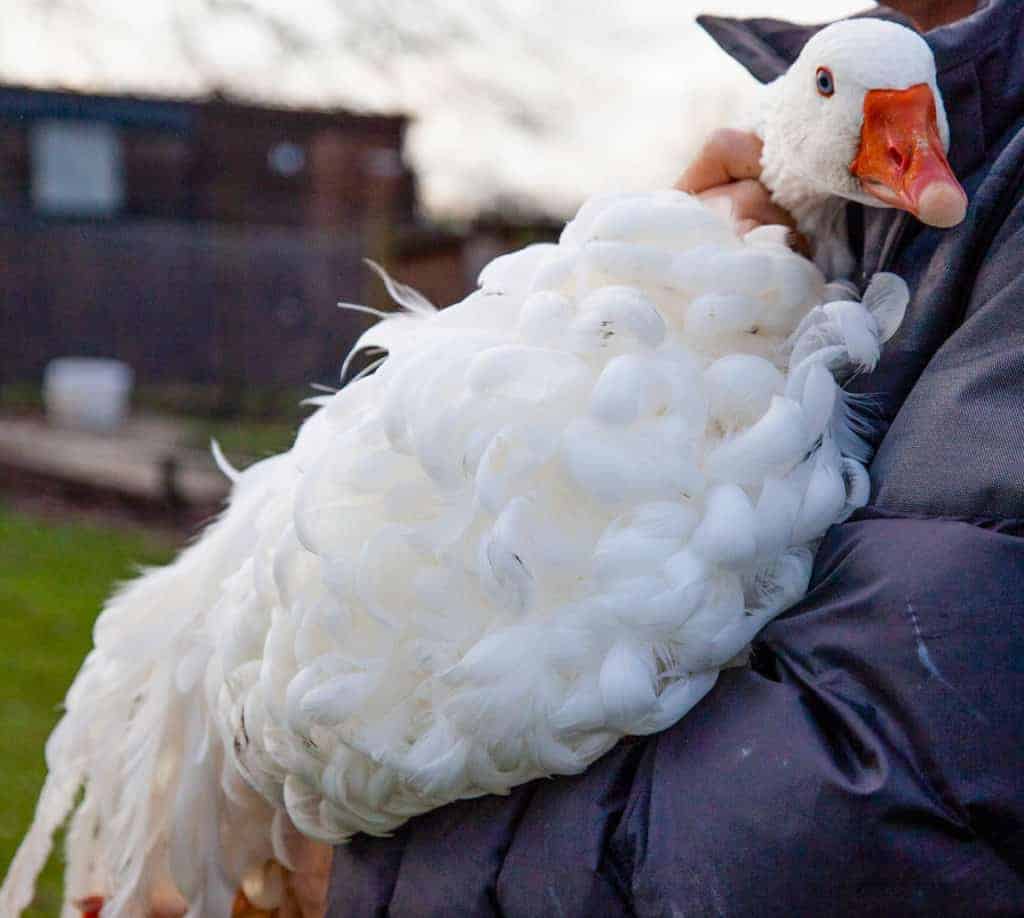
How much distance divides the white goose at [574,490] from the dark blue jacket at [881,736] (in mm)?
41

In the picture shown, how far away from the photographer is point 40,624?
5137 millimetres

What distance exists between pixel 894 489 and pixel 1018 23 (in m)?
0.48

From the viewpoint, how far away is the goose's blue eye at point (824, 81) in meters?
1.36

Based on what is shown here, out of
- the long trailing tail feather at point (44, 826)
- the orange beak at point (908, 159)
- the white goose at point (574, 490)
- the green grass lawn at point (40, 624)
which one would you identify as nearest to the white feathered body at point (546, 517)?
the white goose at point (574, 490)

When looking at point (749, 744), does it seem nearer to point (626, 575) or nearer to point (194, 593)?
point (626, 575)

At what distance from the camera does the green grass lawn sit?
3.52m

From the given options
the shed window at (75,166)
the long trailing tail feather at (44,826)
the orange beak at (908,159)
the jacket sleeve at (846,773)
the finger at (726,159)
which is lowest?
the shed window at (75,166)

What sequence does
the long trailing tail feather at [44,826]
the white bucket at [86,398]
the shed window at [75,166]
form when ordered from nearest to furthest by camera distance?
the long trailing tail feather at [44,826] < the white bucket at [86,398] < the shed window at [75,166]

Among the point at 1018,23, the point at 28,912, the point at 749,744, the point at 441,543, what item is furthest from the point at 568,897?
the point at 28,912

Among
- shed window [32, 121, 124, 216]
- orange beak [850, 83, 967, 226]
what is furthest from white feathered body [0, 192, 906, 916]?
shed window [32, 121, 124, 216]

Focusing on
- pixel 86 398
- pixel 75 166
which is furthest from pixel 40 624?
pixel 75 166

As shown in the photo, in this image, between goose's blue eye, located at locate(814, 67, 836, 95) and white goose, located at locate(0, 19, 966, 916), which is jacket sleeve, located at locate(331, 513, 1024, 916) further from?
goose's blue eye, located at locate(814, 67, 836, 95)

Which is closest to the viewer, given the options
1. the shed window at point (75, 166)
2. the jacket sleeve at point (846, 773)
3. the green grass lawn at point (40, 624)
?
the jacket sleeve at point (846, 773)

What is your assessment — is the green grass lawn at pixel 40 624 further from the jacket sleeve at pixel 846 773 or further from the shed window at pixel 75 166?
the shed window at pixel 75 166
